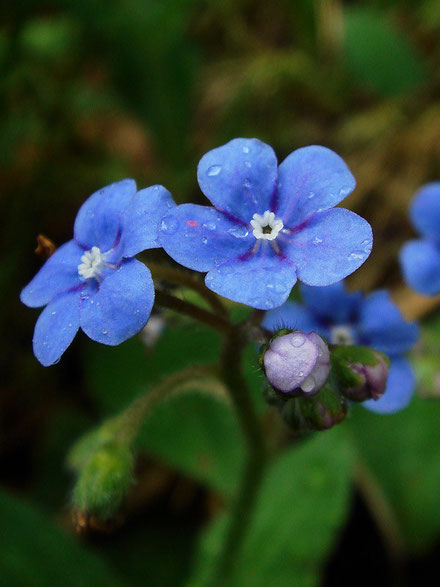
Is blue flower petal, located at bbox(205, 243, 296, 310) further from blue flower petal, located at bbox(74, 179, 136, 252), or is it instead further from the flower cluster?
blue flower petal, located at bbox(74, 179, 136, 252)

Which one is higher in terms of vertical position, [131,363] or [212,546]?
[131,363]

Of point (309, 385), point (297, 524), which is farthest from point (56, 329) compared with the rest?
point (297, 524)

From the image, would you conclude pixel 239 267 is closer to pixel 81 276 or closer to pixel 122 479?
pixel 81 276

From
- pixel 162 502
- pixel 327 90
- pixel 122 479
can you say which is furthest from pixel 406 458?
pixel 327 90

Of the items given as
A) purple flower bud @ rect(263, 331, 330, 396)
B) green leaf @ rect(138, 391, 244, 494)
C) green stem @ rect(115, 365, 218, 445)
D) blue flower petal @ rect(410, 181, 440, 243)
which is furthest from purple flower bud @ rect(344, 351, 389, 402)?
green leaf @ rect(138, 391, 244, 494)

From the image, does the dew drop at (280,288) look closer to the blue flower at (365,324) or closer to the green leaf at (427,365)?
the blue flower at (365,324)

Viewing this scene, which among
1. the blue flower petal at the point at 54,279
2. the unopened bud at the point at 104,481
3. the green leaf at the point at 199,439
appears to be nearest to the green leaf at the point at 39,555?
the green leaf at the point at 199,439

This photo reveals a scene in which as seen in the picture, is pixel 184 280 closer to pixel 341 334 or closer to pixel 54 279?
pixel 54 279
